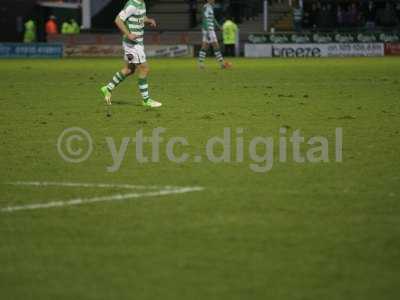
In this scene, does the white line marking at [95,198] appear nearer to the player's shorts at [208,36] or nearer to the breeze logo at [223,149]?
the breeze logo at [223,149]

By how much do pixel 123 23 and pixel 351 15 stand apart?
36606 millimetres

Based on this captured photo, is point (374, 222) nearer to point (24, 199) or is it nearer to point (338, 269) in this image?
point (338, 269)

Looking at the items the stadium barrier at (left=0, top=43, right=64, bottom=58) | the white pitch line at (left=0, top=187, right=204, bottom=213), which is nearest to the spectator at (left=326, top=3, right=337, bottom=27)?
the stadium barrier at (left=0, top=43, right=64, bottom=58)

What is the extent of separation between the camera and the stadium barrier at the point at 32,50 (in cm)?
5259

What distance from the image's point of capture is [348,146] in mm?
12172

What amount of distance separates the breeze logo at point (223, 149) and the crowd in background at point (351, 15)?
4034cm

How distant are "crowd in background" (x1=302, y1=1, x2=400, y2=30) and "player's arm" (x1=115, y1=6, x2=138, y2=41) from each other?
3486 cm

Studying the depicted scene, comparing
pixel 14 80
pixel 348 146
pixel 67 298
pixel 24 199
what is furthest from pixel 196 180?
pixel 14 80

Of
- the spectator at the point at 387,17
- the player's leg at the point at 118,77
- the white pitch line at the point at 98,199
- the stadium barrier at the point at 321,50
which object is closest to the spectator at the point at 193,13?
the stadium barrier at the point at 321,50

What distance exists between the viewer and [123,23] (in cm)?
1897

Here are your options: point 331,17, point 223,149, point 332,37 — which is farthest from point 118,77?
point 331,17

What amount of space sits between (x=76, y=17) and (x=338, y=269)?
218 feet

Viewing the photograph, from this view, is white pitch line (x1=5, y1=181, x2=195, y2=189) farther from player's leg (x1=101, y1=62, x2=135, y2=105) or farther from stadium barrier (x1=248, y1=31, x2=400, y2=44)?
stadium barrier (x1=248, y1=31, x2=400, y2=44)

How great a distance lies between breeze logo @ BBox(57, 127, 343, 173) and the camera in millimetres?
10969
